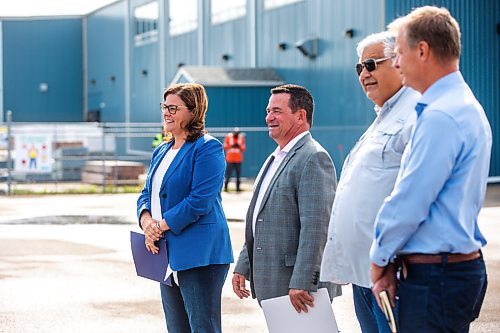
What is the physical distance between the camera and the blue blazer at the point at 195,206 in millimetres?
5344

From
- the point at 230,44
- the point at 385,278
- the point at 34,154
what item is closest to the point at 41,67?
the point at 230,44

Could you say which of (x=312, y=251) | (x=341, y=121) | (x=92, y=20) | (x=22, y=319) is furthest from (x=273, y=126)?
(x=92, y=20)

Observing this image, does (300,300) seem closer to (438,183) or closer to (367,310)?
(367,310)

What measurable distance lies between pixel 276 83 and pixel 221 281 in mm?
25886

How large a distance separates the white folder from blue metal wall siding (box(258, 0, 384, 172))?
→ 66.6ft

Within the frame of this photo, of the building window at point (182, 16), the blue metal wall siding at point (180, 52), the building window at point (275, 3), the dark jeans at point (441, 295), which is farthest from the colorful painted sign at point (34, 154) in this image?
the dark jeans at point (441, 295)

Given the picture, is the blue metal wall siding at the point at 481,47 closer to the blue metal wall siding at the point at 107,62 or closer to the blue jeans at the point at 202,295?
the blue jeans at the point at 202,295

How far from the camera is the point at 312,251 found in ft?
15.9

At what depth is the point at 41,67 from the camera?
2130 inches

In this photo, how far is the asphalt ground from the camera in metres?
8.19

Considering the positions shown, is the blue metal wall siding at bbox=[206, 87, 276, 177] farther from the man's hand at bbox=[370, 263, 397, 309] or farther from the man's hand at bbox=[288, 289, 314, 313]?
the man's hand at bbox=[370, 263, 397, 309]

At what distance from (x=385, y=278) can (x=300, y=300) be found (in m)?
1.24

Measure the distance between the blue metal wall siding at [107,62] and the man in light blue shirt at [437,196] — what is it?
44526 millimetres

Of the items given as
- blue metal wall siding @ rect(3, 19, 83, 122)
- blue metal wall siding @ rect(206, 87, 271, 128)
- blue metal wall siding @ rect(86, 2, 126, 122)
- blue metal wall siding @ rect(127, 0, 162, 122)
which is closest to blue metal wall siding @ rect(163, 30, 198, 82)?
blue metal wall siding @ rect(127, 0, 162, 122)
